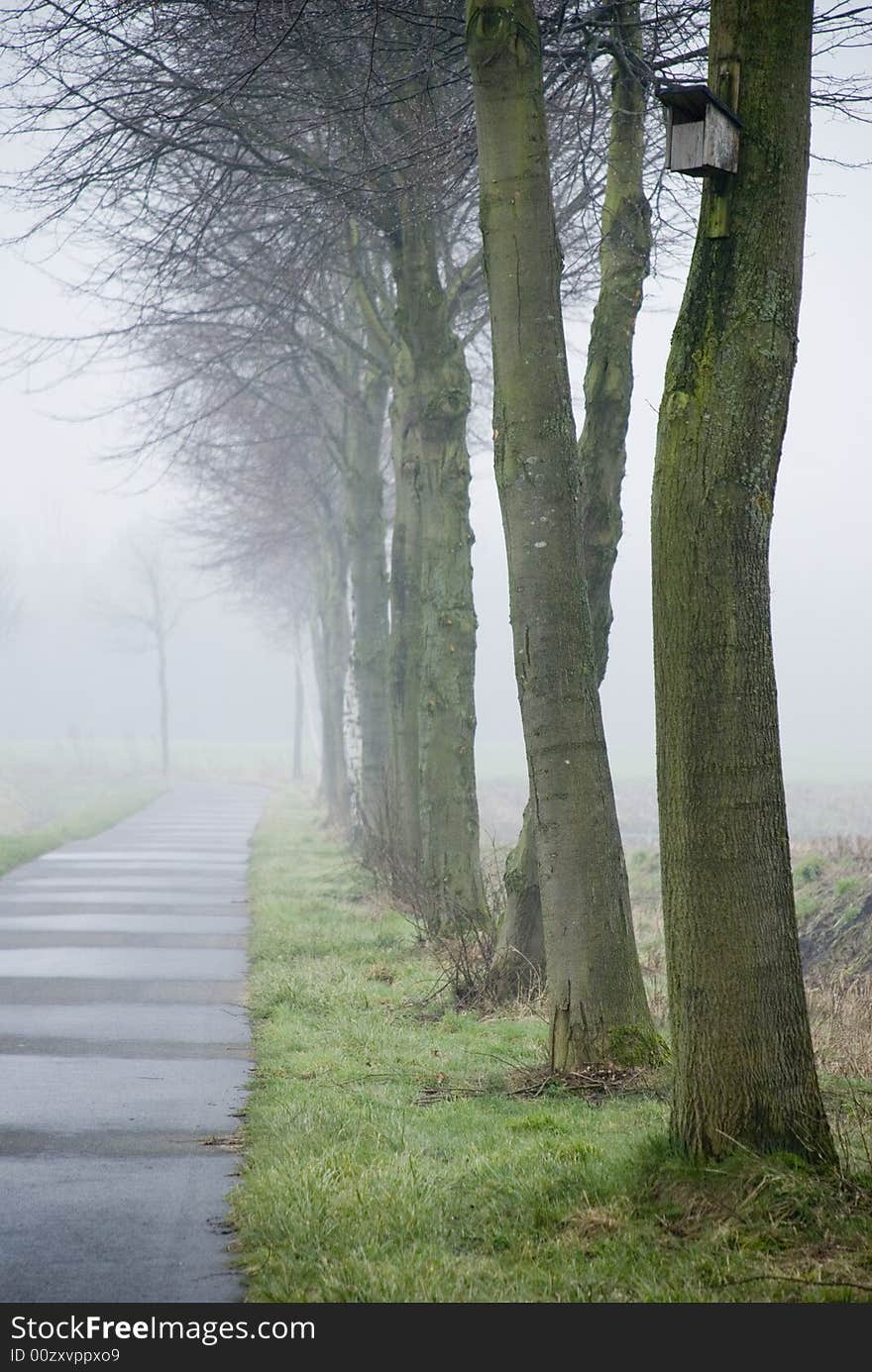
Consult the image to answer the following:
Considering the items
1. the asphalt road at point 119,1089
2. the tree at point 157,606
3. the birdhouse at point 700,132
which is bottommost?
the asphalt road at point 119,1089

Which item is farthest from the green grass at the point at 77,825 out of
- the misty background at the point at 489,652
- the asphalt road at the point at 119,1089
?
the misty background at the point at 489,652

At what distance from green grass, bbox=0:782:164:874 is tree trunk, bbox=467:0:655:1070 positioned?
1305 centimetres

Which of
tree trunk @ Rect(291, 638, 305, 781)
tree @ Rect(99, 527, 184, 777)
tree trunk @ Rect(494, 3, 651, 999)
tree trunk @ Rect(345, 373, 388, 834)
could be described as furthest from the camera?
tree @ Rect(99, 527, 184, 777)

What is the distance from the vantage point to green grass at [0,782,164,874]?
71.7ft

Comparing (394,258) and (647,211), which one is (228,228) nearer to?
(394,258)

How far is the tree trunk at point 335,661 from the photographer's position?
2878 centimetres

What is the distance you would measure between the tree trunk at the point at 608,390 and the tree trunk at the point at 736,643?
372 cm

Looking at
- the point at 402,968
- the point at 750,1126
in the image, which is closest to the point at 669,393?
the point at 750,1126

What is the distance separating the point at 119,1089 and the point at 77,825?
22.5 metres

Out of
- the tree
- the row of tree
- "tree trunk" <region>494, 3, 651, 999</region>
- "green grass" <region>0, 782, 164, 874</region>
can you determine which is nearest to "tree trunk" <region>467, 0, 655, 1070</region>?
the row of tree

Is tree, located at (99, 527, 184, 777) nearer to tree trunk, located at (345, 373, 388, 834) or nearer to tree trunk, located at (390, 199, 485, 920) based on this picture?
tree trunk, located at (345, 373, 388, 834)

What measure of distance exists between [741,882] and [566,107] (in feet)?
24.1

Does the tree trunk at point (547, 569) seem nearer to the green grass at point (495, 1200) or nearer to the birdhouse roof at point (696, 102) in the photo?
the green grass at point (495, 1200)
